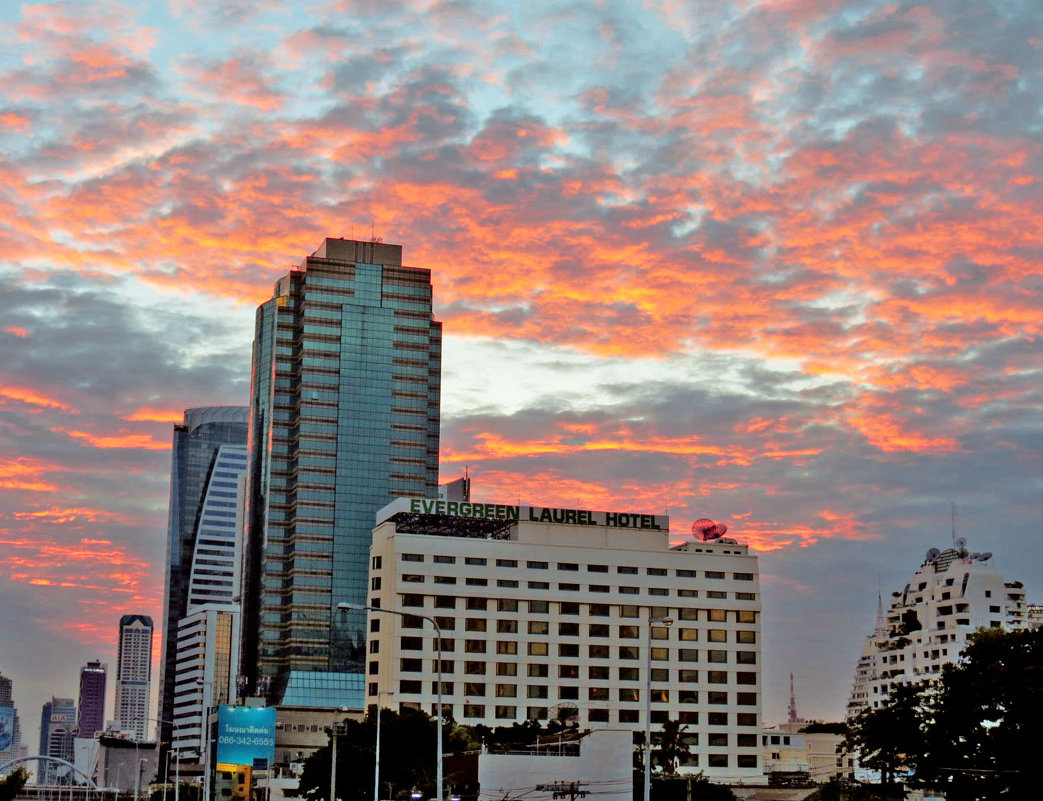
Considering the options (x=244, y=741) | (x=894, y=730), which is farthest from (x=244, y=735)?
(x=894, y=730)

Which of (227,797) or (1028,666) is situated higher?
(1028,666)

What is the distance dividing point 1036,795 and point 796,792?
265 ft

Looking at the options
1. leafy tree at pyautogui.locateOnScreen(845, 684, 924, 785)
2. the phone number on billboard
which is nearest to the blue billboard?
the phone number on billboard

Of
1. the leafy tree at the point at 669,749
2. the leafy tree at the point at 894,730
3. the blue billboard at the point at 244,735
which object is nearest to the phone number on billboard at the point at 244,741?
the blue billboard at the point at 244,735

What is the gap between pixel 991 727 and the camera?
11788cm

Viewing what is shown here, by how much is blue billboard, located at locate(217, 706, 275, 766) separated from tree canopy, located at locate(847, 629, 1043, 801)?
55.8m

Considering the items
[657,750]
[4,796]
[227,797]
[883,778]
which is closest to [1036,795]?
[883,778]

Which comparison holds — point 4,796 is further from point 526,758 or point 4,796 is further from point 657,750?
point 526,758

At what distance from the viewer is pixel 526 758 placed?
9938cm

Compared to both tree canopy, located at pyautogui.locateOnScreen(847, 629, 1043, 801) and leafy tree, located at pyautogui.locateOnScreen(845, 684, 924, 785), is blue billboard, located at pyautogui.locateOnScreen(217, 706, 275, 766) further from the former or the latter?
leafy tree, located at pyautogui.locateOnScreen(845, 684, 924, 785)

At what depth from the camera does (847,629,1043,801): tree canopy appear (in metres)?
100

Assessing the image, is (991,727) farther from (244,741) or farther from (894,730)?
(244,741)

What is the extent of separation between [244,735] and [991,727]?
6268cm

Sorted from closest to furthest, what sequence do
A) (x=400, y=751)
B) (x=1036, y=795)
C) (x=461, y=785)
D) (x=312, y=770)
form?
(x=1036, y=795), (x=461, y=785), (x=400, y=751), (x=312, y=770)
